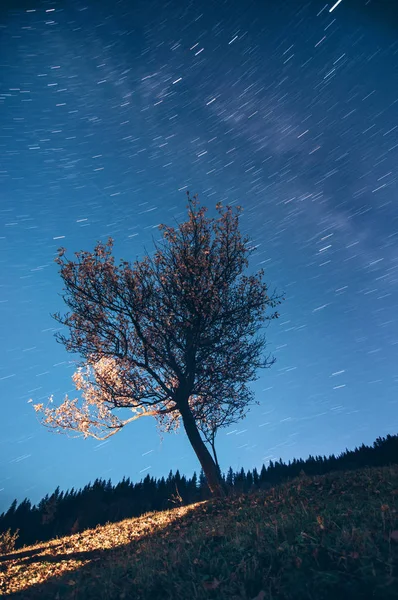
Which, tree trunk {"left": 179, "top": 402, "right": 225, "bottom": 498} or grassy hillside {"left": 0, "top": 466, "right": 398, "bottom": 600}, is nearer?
grassy hillside {"left": 0, "top": 466, "right": 398, "bottom": 600}

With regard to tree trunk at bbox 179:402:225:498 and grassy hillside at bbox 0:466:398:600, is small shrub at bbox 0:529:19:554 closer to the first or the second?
tree trunk at bbox 179:402:225:498

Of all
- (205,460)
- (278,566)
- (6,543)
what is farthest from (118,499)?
(278,566)

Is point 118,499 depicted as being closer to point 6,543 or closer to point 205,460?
point 6,543

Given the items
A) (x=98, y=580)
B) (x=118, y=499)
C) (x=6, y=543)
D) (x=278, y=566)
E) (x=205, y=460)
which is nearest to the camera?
(x=278, y=566)

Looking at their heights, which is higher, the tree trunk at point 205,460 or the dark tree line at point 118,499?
the tree trunk at point 205,460

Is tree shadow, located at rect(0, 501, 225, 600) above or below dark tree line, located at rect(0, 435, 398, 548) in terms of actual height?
above

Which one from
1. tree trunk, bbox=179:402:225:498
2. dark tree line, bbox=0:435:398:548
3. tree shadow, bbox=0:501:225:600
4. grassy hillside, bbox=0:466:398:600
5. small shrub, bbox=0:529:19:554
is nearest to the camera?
grassy hillside, bbox=0:466:398:600

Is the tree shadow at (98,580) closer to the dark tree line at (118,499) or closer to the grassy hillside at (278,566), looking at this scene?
the grassy hillside at (278,566)

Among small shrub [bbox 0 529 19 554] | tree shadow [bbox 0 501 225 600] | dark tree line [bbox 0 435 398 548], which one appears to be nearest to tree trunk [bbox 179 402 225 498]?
tree shadow [bbox 0 501 225 600]

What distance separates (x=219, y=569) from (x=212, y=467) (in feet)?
36.7

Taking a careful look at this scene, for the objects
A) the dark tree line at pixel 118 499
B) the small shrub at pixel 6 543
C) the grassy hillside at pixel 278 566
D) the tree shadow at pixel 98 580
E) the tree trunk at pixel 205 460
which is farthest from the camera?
the dark tree line at pixel 118 499

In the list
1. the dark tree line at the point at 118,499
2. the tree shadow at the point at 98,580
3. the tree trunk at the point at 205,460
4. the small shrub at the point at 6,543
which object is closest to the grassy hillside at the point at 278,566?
the tree shadow at the point at 98,580

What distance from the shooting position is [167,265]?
16.5m

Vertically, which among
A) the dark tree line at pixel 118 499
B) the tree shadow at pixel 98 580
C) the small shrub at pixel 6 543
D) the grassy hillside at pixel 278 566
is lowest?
the dark tree line at pixel 118 499
